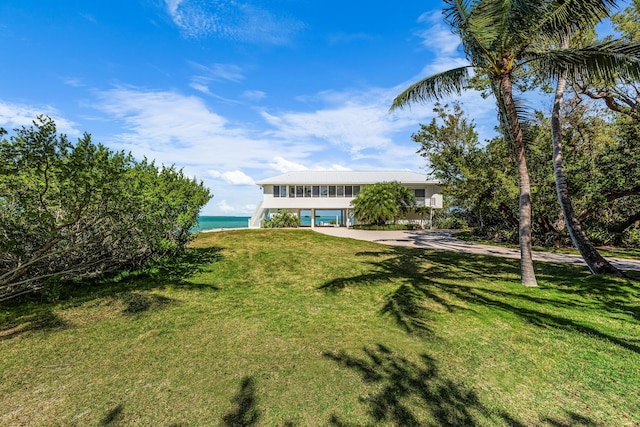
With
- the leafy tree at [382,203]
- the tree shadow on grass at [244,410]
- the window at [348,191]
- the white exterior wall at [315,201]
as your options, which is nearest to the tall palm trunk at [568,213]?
the tree shadow on grass at [244,410]

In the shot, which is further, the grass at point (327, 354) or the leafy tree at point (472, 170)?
the leafy tree at point (472, 170)

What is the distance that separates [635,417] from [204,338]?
567cm

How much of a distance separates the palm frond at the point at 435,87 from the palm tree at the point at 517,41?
0.09 feet

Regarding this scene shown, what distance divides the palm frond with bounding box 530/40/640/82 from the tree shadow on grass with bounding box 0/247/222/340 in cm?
1073

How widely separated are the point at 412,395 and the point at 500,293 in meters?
5.36

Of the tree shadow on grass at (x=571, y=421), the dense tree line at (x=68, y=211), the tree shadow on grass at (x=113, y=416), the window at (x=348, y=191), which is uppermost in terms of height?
the window at (x=348, y=191)

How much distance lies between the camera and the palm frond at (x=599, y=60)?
21.7 ft

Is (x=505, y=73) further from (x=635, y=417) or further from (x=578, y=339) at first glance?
(x=635, y=417)

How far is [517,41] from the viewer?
24.9 ft

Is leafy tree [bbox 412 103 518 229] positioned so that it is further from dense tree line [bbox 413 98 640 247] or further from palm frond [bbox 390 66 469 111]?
palm frond [bbox 390 66 469 111]

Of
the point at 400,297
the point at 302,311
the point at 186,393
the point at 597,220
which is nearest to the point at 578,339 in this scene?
the point at 400,297

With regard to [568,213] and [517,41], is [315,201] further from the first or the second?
[517,41]

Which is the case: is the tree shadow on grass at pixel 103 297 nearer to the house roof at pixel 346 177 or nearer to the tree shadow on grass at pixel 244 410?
the tree shadow on grass at pixel 244 410

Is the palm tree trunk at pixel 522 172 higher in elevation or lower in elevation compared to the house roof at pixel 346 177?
lower
